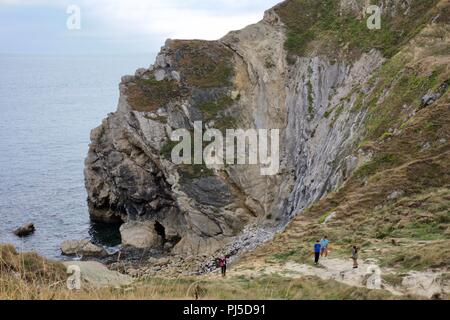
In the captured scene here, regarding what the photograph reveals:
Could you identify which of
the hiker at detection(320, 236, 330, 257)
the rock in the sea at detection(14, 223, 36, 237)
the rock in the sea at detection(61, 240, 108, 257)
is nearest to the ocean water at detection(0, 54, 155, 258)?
the rock in the sea at detection(14, 223, 36, 237)

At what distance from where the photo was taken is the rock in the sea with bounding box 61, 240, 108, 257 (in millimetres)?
57750

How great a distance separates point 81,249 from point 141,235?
21.6 ft

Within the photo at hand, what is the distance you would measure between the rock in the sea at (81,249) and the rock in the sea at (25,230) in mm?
7096

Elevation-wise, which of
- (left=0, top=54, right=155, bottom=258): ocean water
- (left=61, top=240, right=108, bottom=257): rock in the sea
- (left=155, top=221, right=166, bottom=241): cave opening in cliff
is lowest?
(left=61, top=240, right=108, bottom=257): rock in the sea

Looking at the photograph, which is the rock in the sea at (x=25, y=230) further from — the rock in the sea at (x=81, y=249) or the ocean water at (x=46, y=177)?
the rock in the sea at (x=81, y=249)

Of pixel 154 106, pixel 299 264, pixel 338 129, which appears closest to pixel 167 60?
pixel 154 106

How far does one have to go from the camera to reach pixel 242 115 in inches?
2496

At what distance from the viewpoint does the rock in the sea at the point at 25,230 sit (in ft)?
208

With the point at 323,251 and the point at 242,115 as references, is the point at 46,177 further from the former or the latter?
the point at 323,251

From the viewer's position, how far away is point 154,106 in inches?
2456

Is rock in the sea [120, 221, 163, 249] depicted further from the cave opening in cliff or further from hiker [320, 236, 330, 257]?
hiker [320, 236, 330, 257]

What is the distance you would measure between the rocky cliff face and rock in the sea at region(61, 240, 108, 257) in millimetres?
5452

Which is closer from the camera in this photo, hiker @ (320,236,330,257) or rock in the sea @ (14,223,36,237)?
hiker @ (320,236,330,257)
